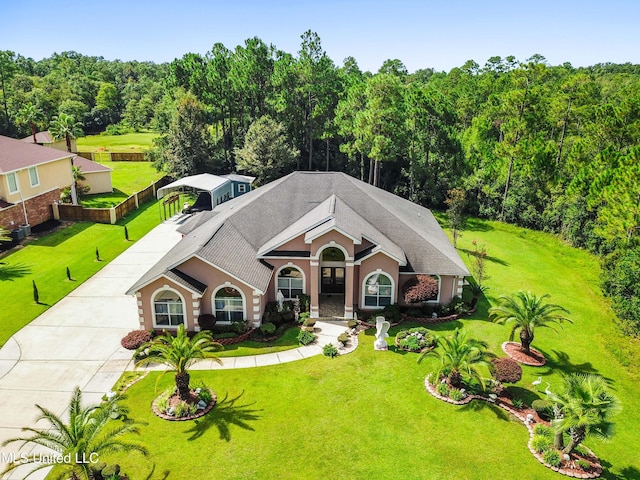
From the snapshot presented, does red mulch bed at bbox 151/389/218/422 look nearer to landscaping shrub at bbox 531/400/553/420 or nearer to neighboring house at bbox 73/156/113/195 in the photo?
landscaping shrub at bbox 531/400/553/420

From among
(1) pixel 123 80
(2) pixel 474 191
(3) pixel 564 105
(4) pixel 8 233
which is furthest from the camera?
(1) pixel 123 80

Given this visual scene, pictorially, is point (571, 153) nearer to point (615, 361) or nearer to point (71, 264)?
point (615, 361)

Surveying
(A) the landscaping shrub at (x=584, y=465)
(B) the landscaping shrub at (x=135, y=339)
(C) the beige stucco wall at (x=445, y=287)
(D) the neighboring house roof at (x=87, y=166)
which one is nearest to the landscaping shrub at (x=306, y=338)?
(C) the beige stucco wall at (x=445, y=287)

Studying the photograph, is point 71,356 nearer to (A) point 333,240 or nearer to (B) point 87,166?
(A) point 333,240

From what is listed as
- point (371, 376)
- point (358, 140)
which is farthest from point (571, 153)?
point (371, 376)

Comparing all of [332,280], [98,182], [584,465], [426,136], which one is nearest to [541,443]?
[584,465]
